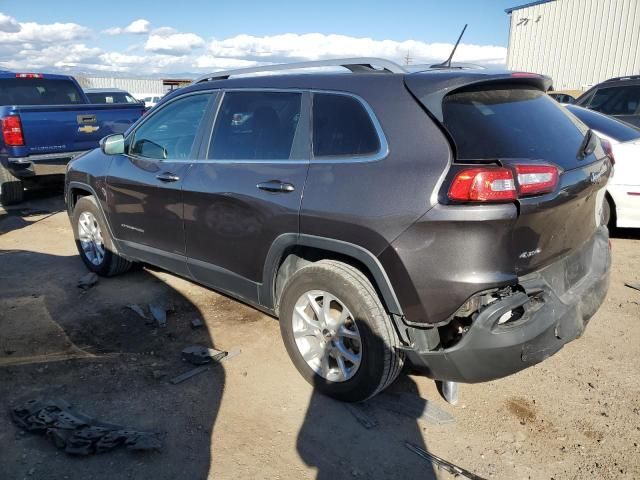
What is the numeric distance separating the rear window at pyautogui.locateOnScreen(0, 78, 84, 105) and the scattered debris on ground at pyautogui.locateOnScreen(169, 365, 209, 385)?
785cm

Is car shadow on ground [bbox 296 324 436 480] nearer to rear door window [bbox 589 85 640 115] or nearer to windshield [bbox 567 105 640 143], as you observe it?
windshield [bbox 567 105 640 143]

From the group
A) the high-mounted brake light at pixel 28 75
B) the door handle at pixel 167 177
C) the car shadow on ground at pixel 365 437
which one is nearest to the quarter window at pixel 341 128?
the car shadow on ground at pixel 365 437

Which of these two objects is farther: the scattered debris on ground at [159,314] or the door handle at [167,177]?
the scattered debris on ground at [159,314]

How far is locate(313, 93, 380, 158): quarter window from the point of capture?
2.80 meters

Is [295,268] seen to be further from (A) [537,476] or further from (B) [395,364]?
(A) [537,476]


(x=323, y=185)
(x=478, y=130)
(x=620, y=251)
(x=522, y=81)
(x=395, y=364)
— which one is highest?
(x=522, y=81)

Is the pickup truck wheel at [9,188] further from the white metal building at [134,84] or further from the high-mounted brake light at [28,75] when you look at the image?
the white metal building at [134,84]

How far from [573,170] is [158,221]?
3.00 metres

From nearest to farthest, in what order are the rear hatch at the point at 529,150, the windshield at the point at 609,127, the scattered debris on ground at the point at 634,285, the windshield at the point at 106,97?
1. the rear hatch at the point at 529,150
2. the scattered debris on ground at the point at 634,285
3. the windshield at the point at 609,127
4. the windshield at the point at 106,97

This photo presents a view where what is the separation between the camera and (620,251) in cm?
568

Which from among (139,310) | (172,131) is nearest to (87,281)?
(139,310)

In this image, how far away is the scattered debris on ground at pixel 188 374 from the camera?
10.9ft

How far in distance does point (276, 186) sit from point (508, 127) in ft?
4.40

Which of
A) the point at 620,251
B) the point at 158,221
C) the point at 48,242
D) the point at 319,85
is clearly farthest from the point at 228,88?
the point at 620,251
